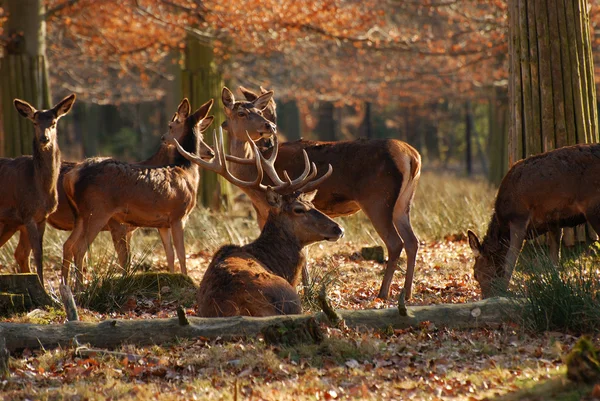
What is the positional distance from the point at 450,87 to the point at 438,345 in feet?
71.2

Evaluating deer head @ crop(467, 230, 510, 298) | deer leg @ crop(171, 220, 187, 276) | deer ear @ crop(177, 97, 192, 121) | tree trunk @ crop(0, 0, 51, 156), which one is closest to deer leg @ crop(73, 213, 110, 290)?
deer leg @ crop(171, 220, 187, 276)

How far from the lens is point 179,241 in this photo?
10.5 m

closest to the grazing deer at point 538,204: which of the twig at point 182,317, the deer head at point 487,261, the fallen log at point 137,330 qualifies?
the deer head at point 487,261

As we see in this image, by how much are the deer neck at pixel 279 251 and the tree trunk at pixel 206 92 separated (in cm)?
794

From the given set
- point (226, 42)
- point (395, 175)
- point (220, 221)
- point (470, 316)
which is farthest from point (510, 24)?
point (226, 42)

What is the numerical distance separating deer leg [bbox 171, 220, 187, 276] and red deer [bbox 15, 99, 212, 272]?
0.21 m

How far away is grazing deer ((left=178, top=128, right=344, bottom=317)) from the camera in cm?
691

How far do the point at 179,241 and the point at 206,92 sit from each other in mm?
6641

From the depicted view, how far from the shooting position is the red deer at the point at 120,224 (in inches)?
413

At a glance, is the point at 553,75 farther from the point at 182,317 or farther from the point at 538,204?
the point at 182,317

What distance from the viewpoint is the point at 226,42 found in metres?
17.8

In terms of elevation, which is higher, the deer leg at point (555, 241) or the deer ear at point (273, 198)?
the deer ear at point (273, 198)

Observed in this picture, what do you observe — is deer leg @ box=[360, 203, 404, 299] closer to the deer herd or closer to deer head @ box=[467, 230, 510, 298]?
the deer herd

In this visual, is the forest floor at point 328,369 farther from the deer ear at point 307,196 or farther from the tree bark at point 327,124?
the tree bark at point 327,124
